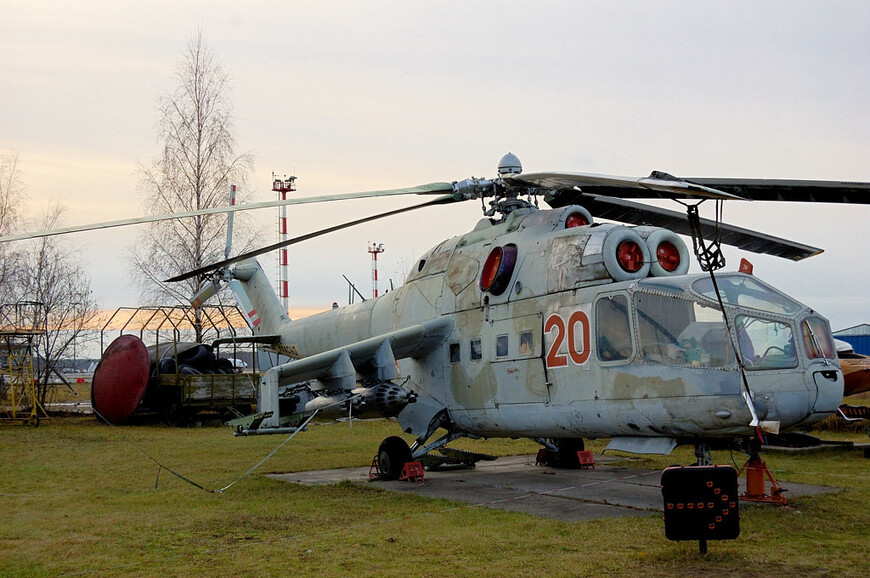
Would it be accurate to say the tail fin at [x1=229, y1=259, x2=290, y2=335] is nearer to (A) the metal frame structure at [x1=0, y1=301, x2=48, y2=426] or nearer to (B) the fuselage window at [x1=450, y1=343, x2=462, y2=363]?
(B) the fuselage window at [x1=450, y1=343, x2=462, y2=363]

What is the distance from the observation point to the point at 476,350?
12.0 m

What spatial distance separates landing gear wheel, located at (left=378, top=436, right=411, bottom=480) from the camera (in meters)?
12.9

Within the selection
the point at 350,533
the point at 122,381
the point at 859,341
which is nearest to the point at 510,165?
the point at 350,533

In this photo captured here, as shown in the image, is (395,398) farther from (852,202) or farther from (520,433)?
(852,202)

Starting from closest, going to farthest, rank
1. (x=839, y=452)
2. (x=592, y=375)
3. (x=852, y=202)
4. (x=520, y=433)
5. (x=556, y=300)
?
(x=852, y=202), (x=592, y=375), (x=556, y=300), (x=520, y=433), (x=839, y=452)

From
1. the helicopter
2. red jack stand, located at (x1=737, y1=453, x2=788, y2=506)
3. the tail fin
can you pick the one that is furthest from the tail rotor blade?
red jack stand, located at (x1=737, y1=453, x2=788, y2=506)

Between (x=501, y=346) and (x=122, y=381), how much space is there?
16.8 meters

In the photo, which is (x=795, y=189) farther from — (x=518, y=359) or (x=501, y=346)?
(x=501, y=346)

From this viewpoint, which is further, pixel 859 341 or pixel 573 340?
pixel 859 341

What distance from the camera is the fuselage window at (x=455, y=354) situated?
1236 centimetres

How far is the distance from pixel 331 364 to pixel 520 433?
9.87 feet

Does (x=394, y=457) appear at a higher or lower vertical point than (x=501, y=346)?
lower

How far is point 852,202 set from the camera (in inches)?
331

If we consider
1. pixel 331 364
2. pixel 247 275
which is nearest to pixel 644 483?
pixel 331 364
